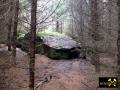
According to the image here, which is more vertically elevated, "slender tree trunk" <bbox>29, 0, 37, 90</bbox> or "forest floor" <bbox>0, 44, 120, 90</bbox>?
"slender tree trunk" <bbox>29, 0, 37, 90</bbox>

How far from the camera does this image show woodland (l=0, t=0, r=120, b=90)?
9000 millimetres

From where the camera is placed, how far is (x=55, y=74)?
14.7 m

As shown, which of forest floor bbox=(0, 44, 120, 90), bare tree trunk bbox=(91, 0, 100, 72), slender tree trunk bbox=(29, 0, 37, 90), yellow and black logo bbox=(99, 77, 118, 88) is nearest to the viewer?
yellow and black logo bbox=(99, 77, 118, 88)

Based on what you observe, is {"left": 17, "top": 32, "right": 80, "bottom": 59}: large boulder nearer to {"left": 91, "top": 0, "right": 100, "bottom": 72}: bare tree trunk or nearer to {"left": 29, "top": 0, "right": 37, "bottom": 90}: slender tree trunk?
{"left": 91, "top": 0, "right": 100, "bottom": 72}: bare tree trunk

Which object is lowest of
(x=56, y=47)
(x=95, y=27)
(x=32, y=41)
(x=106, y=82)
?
(x=106, y=82)

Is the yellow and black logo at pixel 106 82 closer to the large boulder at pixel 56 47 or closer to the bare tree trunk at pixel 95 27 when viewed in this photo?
the bare tree trunk at pixel 95 27

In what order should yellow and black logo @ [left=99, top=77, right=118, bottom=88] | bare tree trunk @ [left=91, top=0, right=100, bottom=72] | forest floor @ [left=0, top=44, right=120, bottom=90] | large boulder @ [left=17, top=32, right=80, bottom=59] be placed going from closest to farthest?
yellow and black logo @ [left=99, top=77, right=118, bottom=88], forest floor @ [left=0, top=44, right=120, bottom=90], bare tree trunk @ [left=91, top=0, right=100, bottom=72], large boulder @ [left=17, top=32, right=80, bottom=59]

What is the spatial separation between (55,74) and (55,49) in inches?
163

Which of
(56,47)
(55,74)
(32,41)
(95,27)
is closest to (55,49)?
(56,47)

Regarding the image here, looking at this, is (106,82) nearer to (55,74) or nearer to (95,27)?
(95,27)

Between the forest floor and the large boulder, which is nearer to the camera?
the forest floor

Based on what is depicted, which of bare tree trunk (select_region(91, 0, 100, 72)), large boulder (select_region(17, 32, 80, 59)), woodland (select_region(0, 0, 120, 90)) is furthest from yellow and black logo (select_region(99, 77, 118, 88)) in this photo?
large boulder (select_region(17, 32, 80, 59))

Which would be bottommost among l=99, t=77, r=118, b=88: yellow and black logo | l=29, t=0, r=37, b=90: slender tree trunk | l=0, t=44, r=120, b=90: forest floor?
l=0, t=44, r=120, b=90: forest floor

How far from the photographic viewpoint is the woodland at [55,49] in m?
9.00
